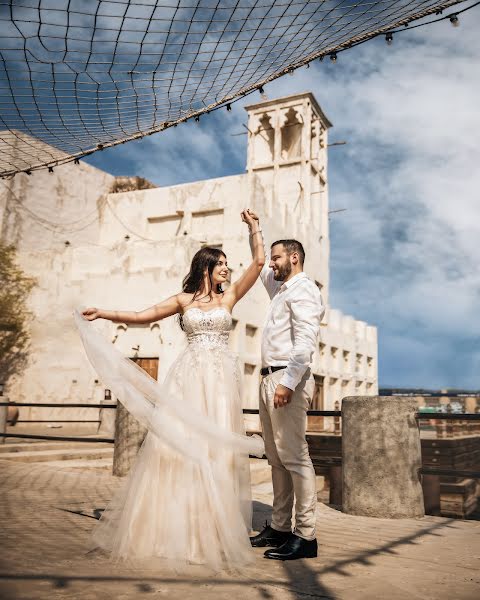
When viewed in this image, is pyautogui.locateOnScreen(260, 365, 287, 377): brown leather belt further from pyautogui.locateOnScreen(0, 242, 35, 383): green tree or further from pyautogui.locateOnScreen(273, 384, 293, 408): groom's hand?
pyautogui.locateOnScreen(0, 242, 35, 383): green tree

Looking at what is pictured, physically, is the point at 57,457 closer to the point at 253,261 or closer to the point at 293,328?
the point at 253,261

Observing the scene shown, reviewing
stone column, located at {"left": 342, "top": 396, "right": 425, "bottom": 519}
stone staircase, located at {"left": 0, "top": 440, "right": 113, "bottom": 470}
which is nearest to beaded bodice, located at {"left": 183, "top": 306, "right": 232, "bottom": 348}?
stone column, located at {"left": 342, "top": 396, "right": 425, "bottom": 519}

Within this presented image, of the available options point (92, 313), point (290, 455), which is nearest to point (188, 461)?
point (290, 455)

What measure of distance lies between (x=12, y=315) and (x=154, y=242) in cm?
697

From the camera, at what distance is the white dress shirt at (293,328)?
3.37 meters

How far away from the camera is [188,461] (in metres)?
3.46

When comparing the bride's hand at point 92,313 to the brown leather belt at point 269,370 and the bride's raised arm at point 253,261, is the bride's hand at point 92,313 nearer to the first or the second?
the bride's raised arm at point 253,261

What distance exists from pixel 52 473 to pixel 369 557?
236 inches

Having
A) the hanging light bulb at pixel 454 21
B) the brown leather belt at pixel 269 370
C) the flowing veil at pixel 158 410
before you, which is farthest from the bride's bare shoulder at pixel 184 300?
the hanging light bulb at pixel 454 21

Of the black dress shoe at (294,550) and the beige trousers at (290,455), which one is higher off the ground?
the beige trousers at (290,455)

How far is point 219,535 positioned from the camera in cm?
321

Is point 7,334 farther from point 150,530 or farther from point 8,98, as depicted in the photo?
point 150,530

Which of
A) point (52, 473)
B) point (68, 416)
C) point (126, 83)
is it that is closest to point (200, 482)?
point (126, 83)

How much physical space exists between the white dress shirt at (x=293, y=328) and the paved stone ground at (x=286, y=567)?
117cm
